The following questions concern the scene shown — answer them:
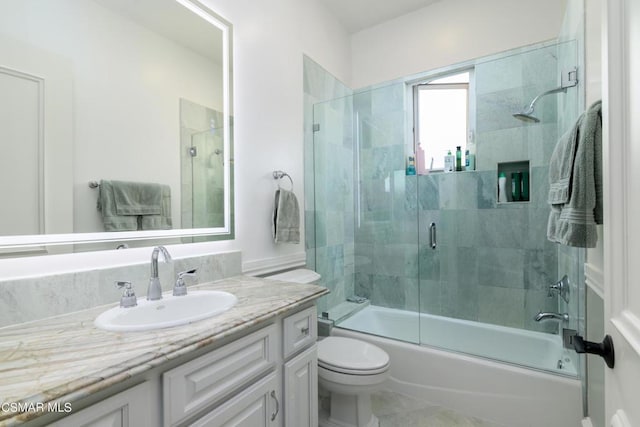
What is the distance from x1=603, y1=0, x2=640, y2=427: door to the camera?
49 centimetres

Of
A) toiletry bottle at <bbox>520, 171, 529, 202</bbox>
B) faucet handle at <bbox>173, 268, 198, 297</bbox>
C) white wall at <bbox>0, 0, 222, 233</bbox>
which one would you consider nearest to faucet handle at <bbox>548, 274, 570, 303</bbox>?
toiletry bottle at <bbox>520, 171, 529, 202</bbox>

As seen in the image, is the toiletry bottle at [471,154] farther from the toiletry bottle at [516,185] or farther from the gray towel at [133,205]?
the gray towel at [133,205]

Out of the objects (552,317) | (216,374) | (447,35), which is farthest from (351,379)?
(447,35)

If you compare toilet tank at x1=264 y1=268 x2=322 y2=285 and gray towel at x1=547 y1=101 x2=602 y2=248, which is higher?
gray towel at x1=547 y1=101 x2=602 y2=248

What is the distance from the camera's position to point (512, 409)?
1616mm

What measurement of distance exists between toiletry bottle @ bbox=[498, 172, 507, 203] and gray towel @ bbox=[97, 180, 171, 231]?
88.8 inches

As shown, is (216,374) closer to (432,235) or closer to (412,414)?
(412,414)

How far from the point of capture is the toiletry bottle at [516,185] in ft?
7.20

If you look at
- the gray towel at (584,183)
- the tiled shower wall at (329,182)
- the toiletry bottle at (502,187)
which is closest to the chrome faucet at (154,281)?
the tiled shower wall at (329,182)

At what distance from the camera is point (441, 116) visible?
2.64m

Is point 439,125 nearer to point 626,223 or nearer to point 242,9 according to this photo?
point 242,9

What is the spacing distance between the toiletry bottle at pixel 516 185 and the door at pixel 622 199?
1.80m

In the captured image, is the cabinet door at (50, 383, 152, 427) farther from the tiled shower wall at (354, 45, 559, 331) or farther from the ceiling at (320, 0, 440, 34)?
the ceiling at (320, 0, 440, 34)

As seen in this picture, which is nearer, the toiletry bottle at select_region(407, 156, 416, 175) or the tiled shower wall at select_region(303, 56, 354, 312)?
the tiled shower wall at select_region(303, 56, 354, 312)
